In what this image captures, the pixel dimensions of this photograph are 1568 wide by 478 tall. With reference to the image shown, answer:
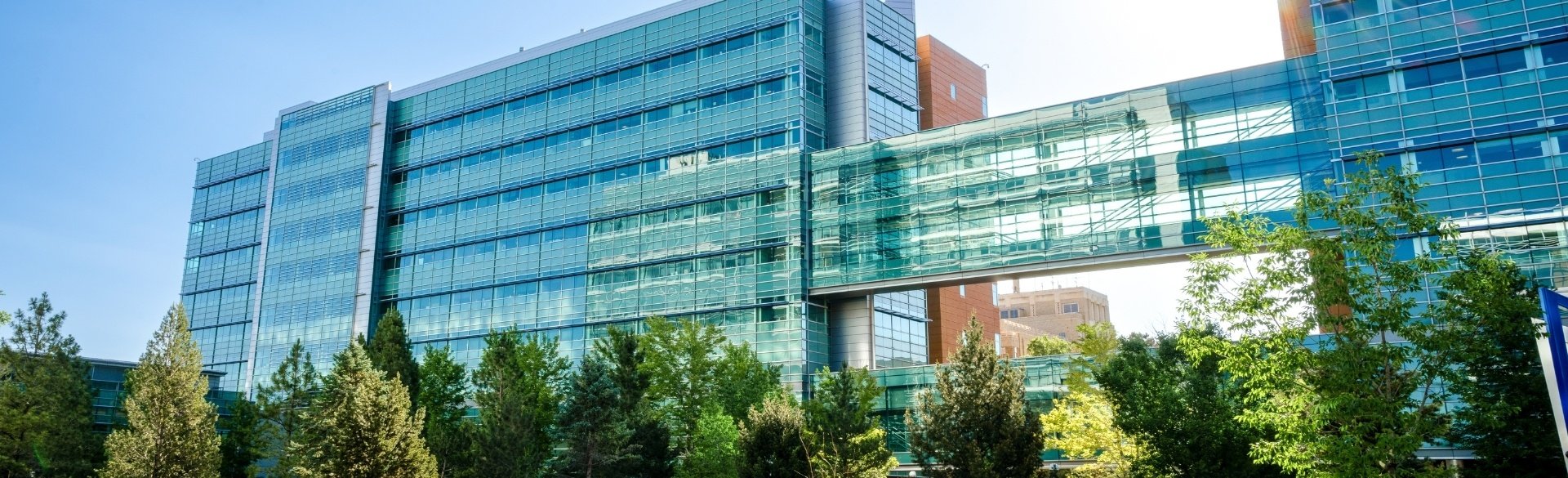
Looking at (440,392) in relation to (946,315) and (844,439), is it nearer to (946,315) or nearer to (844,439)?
(844,439)

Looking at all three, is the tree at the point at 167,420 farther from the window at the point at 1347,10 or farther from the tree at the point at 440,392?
the window at the point at 1347,10

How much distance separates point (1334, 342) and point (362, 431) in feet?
93.1

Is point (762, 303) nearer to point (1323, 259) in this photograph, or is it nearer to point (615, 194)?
point (615, 194)

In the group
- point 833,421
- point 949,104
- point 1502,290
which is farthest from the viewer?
point 949,104

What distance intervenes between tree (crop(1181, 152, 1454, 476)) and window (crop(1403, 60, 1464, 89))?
85.2ft

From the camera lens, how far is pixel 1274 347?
26.0 metres

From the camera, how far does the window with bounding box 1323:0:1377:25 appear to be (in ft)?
166

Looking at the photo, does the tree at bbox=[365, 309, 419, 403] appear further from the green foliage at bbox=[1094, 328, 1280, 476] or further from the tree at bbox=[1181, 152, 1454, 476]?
the tree at bbox=[1181, 152, 1454, 476]

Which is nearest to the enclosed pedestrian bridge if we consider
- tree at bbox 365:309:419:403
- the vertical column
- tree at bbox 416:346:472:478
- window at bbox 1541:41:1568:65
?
window at bbox 1541:41:1568:65

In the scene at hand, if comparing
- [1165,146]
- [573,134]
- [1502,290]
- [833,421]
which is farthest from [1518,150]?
[573,134]

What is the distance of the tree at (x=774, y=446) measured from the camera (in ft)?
125

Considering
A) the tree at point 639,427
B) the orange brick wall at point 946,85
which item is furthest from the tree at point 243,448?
the orange brick wall at point 946,85

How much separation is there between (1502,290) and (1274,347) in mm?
5085

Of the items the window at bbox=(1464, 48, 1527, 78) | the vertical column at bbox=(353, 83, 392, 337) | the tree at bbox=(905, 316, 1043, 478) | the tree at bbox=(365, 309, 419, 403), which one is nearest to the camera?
the tree at bbox=(905, 316, 1043, 478)
